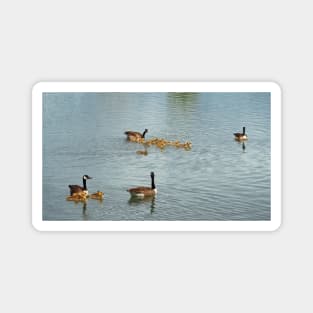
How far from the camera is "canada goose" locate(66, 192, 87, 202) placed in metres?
13.8

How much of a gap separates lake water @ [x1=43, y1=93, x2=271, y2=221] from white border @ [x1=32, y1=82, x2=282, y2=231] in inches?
2.3

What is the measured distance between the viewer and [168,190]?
14.0 metres

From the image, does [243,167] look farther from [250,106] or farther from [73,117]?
[73,117]

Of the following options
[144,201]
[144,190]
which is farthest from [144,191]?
[144,201]

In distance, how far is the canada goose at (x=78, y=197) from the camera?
13797mm
